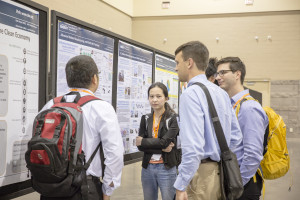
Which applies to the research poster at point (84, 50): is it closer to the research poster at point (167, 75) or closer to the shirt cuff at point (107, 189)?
the shirt cuff at point (107, 189)

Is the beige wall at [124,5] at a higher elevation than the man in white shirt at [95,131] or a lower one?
higher

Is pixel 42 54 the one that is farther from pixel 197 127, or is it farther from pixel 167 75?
pixel 167 75

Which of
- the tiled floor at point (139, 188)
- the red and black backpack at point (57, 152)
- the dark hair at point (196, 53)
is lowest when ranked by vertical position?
the tiled floor at point (139, 188)

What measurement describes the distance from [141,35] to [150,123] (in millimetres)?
11619

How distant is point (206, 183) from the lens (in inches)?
80.3

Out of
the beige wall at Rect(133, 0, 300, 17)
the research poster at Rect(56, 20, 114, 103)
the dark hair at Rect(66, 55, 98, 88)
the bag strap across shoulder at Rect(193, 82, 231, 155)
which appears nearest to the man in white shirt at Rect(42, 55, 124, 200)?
the dark hair at Rect(66, 55, 98, 88)

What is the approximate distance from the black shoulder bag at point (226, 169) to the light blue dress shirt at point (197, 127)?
33mm

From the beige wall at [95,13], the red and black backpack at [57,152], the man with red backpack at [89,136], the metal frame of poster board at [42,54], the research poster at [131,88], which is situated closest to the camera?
the red and black backpack at [57,152]

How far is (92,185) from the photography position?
2.05 metres

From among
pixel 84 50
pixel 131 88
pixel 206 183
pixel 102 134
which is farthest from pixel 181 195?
pixel 131 88

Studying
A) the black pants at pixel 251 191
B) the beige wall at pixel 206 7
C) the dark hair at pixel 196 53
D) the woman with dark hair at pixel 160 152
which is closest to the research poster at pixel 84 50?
the woman with dark hair at pixel 160 152

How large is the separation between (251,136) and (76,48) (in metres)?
1.78

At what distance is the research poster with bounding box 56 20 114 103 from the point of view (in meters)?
2.83

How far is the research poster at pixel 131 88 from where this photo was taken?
12.5 ft
